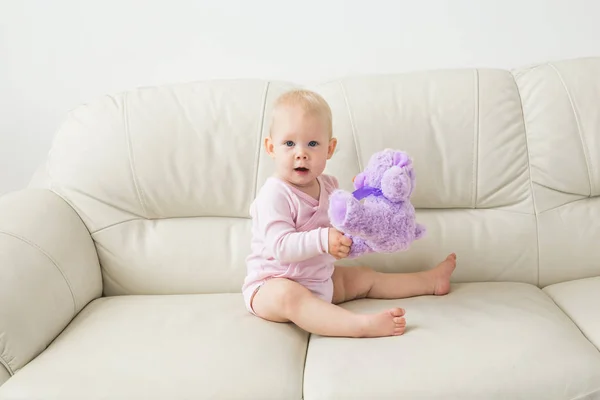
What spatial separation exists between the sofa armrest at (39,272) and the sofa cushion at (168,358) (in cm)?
5

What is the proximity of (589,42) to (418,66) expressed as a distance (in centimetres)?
58

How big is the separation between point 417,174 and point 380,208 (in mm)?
481

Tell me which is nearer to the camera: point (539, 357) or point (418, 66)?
point (539, 357)

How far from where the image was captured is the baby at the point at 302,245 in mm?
1673

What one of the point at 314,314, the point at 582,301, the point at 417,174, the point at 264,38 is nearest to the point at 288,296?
the point at 314,314

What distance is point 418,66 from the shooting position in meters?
2.36

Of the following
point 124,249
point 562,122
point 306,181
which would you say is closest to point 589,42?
point 562,122

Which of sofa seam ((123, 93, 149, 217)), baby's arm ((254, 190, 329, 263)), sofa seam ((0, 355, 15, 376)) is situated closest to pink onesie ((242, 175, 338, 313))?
baby's arm ((254, 190, 329, 263))

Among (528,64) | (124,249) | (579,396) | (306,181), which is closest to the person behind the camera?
(579,396)

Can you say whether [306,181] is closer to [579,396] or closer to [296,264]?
[296,264]

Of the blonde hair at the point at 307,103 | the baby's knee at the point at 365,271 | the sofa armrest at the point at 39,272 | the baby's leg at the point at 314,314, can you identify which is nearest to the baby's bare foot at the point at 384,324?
the baby's leg at the point at 314,314

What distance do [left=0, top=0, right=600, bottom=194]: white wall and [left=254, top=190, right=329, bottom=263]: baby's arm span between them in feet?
2.42

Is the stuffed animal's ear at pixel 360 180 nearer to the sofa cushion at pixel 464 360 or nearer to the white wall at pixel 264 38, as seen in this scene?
the sofa cushion at pixel 464 360

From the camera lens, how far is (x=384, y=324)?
5.42 ft
